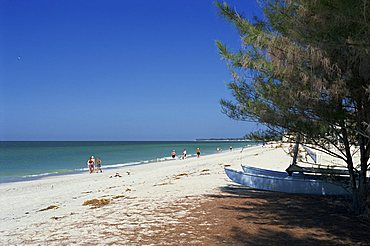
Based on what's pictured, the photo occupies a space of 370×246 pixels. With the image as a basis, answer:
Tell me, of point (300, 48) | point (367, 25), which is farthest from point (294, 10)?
point (367, 25)

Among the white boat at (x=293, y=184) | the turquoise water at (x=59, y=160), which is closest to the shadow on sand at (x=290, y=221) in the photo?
the white boat at (x=293, y=184)

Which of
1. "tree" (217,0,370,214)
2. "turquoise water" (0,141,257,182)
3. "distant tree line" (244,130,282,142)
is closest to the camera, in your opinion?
"tree" (217,0,370,214)

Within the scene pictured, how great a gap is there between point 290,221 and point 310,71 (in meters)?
2.93

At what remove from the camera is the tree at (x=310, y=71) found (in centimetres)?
571

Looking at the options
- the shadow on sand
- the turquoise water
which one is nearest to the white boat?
the shadow on sand

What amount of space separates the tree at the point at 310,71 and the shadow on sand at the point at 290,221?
918mm

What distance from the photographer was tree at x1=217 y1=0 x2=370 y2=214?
225 inches

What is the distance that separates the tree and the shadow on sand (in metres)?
0.92

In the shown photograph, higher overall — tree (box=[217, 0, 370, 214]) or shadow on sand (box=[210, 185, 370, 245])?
tree (box=[217, 0, 370, 214])

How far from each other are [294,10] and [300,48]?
49.2 inches

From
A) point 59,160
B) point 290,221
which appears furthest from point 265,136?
point 59,160

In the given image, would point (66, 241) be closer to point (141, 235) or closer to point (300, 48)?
point (141, 235)

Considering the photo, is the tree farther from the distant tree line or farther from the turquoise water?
the turquoise water

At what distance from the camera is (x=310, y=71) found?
6398 mm
